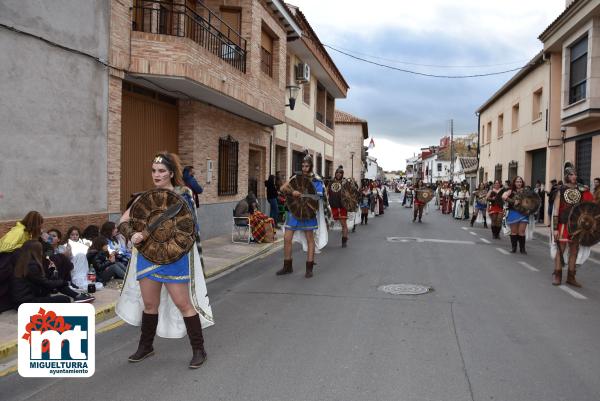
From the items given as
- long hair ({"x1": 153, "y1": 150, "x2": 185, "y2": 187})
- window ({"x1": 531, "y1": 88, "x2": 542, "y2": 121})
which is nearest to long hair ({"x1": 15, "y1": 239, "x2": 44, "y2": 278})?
long hair ({"x1": 153, "y1": 150, "x2": 185, "y2": 187})

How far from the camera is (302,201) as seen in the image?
858cm

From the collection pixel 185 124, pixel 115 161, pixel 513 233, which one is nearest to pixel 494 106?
pixel 513 233

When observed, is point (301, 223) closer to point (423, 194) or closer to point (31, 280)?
point (31, 280)

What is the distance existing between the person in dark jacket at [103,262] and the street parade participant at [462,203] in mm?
18416

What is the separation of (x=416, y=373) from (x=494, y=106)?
2982 cm

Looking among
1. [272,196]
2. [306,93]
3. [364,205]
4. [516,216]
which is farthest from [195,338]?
[306,93]

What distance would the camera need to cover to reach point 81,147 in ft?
28.7

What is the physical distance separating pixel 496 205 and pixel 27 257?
40.4 feet

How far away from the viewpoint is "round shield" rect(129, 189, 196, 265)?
13.5 feet

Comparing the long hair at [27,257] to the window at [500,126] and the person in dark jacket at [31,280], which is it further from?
the window at [500,126]

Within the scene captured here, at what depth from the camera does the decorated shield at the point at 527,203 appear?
37.9 ft

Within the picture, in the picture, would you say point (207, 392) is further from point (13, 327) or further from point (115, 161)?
point (115, 161)

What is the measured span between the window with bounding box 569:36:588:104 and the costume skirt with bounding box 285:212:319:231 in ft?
42.4

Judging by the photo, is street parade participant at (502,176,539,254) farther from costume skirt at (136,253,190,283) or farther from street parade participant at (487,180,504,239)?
costume skirt at (136,253,190,283)
